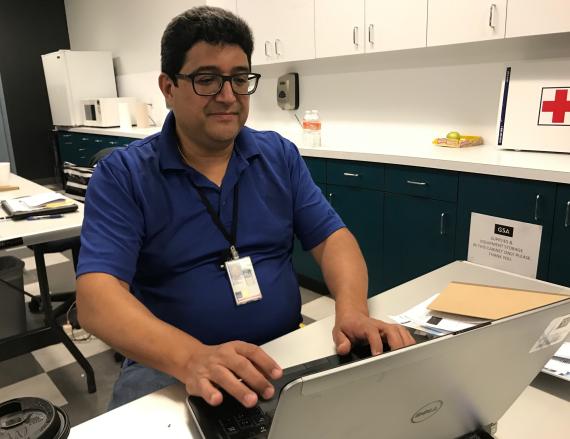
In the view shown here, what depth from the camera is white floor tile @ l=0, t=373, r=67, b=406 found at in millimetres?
2119

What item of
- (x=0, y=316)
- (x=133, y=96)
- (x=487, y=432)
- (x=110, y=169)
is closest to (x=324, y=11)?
(x=110, y=169)

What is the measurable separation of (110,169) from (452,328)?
0.84 meters

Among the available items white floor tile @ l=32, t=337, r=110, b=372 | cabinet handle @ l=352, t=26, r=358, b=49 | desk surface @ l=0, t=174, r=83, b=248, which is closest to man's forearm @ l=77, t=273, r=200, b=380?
desk surface @ l=0, t=174, r=83, b=248

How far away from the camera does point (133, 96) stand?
18.8ft

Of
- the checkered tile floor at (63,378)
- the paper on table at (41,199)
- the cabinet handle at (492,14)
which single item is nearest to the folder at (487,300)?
the checkered tile floor at (63,378)

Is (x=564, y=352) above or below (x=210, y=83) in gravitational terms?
below

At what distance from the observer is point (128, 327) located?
955 mm

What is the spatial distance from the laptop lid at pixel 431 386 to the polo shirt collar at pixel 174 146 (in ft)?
2.69

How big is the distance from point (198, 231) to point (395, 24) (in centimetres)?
204

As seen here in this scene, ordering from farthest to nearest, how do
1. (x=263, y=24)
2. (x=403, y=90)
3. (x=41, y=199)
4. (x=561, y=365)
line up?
(x=263, y=24) < (x=403, y=90) < (x=41, y=199) < (x=561, y=365)

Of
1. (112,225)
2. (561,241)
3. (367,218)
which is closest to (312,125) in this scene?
(367,218)

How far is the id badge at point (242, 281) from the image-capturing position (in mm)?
1147

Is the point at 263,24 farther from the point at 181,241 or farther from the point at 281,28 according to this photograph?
the point at 181,241

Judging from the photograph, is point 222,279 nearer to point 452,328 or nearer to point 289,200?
point 289,200
